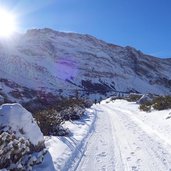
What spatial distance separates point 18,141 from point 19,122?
43.2 inches

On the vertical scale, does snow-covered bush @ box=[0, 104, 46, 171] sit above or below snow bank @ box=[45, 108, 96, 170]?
above

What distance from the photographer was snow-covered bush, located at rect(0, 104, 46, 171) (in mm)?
6652

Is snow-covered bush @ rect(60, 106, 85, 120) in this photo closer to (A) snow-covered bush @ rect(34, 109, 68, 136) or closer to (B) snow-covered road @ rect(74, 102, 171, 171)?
(A) snow-covered bush @ rect(34, 109, 68, 136)

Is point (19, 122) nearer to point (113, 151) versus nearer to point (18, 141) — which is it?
point (18, 141)

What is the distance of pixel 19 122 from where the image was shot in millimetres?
8227

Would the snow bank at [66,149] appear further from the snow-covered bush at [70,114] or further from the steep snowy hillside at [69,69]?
the steep snowy hillside at [69,69]

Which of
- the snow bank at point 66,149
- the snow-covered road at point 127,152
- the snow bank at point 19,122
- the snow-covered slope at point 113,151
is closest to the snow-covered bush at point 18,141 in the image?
the snow bank at point 19,122

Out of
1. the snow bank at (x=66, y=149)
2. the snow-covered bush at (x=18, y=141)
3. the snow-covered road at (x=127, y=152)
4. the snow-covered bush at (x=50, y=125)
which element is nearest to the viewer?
the snow-covered bush at (x=18, y=141)

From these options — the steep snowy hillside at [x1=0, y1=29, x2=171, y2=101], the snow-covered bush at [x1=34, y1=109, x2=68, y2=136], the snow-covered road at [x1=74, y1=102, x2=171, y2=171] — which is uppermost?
the steep snowy hillside at [x1=0, y1=29, x2=171, y2=101]

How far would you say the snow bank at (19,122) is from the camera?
8.01 m

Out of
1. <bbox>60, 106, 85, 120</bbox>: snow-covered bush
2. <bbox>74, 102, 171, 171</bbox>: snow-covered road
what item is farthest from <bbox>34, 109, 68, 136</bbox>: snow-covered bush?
<bbox>60, 106, 85, 120</bbox>: snow-covered bush

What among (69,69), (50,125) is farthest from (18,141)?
(69,69)

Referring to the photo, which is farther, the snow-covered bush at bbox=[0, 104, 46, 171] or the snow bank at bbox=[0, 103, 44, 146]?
the snow bank at bbox=[0, 103, 44, 146]

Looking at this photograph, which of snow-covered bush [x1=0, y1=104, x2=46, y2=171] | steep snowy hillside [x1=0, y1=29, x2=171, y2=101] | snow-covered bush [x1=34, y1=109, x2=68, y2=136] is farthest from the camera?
steep snowy hillside [x1=0, y1=29, x2=171, y2=101]
